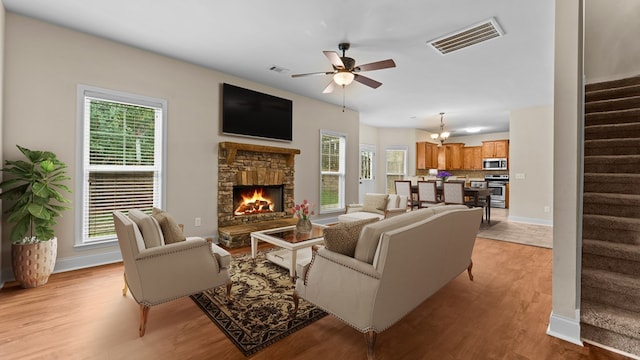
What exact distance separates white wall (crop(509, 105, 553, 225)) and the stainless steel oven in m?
2.49

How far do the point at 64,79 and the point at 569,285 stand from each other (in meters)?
5.27

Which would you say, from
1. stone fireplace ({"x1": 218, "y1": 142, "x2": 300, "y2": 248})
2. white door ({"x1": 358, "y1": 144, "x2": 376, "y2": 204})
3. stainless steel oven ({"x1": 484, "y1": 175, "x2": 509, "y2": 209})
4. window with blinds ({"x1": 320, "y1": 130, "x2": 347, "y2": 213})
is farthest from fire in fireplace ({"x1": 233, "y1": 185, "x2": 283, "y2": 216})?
stainless steel oven ({"x1": 484, "y1": 175, "x2": 509, "y2": 209})

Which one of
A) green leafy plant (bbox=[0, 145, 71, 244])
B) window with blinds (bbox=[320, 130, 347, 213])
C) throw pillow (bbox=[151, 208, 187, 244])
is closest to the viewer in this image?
throw pillow (bbox=[151, 208, 187, 244])

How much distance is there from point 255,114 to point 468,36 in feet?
11.1

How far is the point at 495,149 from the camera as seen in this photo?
906cm

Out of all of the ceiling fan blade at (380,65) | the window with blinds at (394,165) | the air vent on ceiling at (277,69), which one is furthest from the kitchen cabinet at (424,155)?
the ceiling fan blade at (380,65)

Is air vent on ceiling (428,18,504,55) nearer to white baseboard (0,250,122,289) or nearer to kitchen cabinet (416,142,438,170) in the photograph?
white baseboard (0,250,122,289)

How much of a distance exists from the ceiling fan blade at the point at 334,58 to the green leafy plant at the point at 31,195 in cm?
304

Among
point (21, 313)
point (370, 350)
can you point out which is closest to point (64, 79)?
point (21, 313)

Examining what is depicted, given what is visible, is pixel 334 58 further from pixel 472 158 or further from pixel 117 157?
pixel 472 158

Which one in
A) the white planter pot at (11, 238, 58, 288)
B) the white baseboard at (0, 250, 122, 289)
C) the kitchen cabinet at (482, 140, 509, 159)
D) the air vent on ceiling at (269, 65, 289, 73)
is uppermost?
the air vent on ceiling at (269, 65, 289, 73)

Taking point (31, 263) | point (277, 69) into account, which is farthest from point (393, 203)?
point (31, 263)

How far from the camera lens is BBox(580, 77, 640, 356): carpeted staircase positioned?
191 centimetres

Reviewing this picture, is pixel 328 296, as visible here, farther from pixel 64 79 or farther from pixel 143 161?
pixel 64 79
